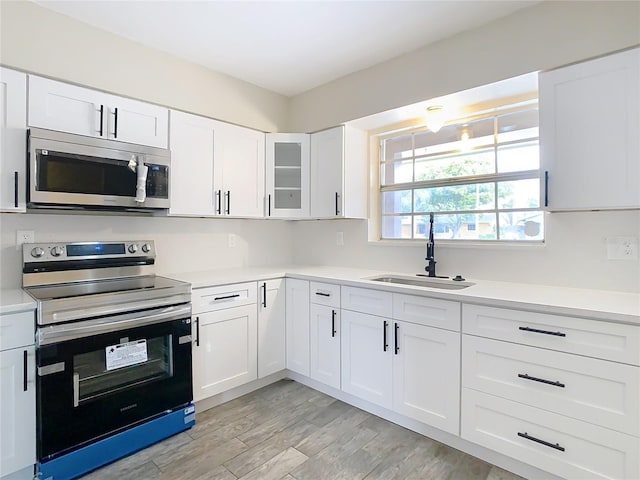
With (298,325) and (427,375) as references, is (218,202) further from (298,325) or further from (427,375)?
(427,375)

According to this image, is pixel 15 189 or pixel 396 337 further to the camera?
pixel 396 337

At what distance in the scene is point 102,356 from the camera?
188 cm

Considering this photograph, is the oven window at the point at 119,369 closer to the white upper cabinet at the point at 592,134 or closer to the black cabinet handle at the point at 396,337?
the black cabinet handle at the point at 396,337

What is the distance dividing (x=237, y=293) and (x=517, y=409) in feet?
6.03

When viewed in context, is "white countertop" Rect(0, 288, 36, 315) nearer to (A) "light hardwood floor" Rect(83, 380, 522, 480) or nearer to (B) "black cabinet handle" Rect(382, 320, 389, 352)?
(A) "light hardwood floor" Rect(83, 380, 522, 480)

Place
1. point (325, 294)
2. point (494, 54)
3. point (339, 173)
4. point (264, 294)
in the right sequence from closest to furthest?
point (494, 54)
point (325, 294)
point (264, 294)
point (339, 173)

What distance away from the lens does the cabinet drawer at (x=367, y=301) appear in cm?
224

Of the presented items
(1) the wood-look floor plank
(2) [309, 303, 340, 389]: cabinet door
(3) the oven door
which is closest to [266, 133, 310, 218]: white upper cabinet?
(2) [309, 303, 340, 389]: cabinet door

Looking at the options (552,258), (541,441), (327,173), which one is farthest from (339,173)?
(541,441)

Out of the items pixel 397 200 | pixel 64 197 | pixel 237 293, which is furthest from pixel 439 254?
pixel 64 197

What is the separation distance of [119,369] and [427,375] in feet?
5.72

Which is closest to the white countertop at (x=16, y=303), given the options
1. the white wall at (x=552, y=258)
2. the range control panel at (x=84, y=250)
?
the range control panel at (x=84, y=250)

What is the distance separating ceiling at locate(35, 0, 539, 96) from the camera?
2.03 m

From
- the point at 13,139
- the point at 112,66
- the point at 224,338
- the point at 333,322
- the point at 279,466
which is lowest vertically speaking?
the point at 279,466
